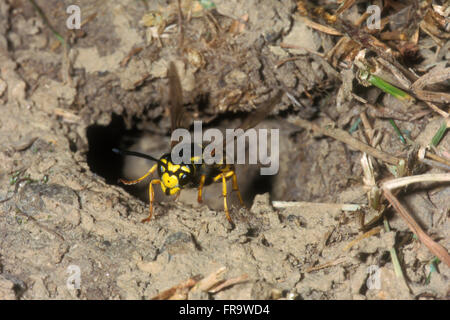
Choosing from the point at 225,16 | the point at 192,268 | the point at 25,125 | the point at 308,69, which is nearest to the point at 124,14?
the point at 225,16

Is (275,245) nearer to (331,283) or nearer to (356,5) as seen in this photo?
(331,283)

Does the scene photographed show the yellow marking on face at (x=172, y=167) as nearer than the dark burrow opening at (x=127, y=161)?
Yes

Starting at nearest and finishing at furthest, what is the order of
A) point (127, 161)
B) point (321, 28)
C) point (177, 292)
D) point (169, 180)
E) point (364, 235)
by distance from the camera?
point (177, 292)
point (364, 235)
point (169, 180)
point (321, 28)
point (127, 161)

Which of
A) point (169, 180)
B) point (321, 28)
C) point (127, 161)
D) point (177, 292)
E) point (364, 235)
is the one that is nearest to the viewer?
point (177, 292)

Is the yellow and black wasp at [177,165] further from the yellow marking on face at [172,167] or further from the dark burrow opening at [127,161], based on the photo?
the dark burrow opening at [127,161]

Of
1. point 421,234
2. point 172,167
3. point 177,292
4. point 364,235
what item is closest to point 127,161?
point 172,167

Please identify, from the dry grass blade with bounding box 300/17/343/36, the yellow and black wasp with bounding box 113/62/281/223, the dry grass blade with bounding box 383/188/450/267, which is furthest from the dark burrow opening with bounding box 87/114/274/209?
the dry grass blade with bounding box 383/188/450/267

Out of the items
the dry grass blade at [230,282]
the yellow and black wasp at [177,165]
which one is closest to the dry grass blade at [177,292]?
the dry grass blade at [230,282]

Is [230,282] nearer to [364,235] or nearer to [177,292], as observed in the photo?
[177,292]

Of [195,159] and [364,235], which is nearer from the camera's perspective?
[364,235]

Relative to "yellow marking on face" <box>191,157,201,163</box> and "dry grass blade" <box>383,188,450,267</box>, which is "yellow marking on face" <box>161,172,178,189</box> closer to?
"yellow marking on face" <box>191,157,201,163</box>
